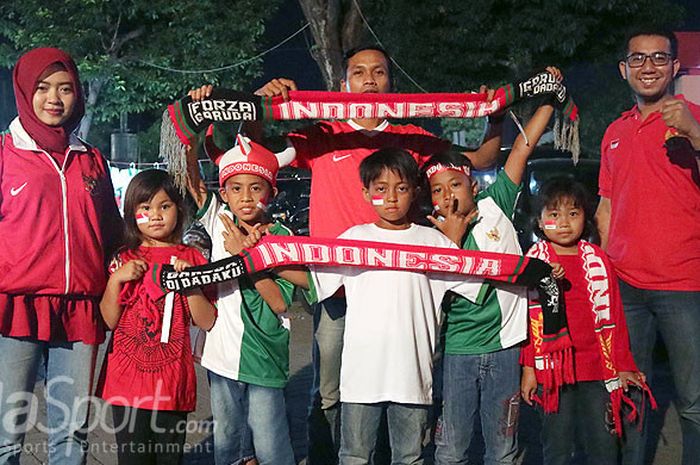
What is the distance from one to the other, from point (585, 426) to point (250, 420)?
5.37 feet

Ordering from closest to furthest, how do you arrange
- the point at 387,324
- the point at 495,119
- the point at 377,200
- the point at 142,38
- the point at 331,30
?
the point at 387,324 < the point at 377,200 < the point at 495,119 < the point at 331,30 < the point at 142,38

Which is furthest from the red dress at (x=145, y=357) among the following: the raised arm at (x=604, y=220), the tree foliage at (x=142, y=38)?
the tree foliage at (x=142, y=38)

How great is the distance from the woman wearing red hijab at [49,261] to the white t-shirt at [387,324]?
1.08m

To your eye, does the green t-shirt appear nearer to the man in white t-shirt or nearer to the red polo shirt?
the man in white t-shirt

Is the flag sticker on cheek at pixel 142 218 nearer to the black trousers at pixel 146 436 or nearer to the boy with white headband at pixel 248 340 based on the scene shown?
the boy with white headband at pixel 248 340

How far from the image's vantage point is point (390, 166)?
13.6 feet

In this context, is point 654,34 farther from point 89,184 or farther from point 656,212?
point 89,184

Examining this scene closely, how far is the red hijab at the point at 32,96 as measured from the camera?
13.5ft

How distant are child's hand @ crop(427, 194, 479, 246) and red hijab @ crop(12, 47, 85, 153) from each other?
1.80 m

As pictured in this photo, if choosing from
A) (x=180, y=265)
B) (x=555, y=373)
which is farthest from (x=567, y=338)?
(x=180, y=265)

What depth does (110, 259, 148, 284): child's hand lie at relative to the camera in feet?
13.7

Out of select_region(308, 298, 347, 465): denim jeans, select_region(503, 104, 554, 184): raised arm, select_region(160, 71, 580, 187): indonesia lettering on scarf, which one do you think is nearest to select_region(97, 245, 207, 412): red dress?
select_region(160, 71, 580, 187): indonesia lettering on scarf

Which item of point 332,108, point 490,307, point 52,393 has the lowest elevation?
point 52,393

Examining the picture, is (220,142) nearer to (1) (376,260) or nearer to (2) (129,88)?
(1) (376,260)
